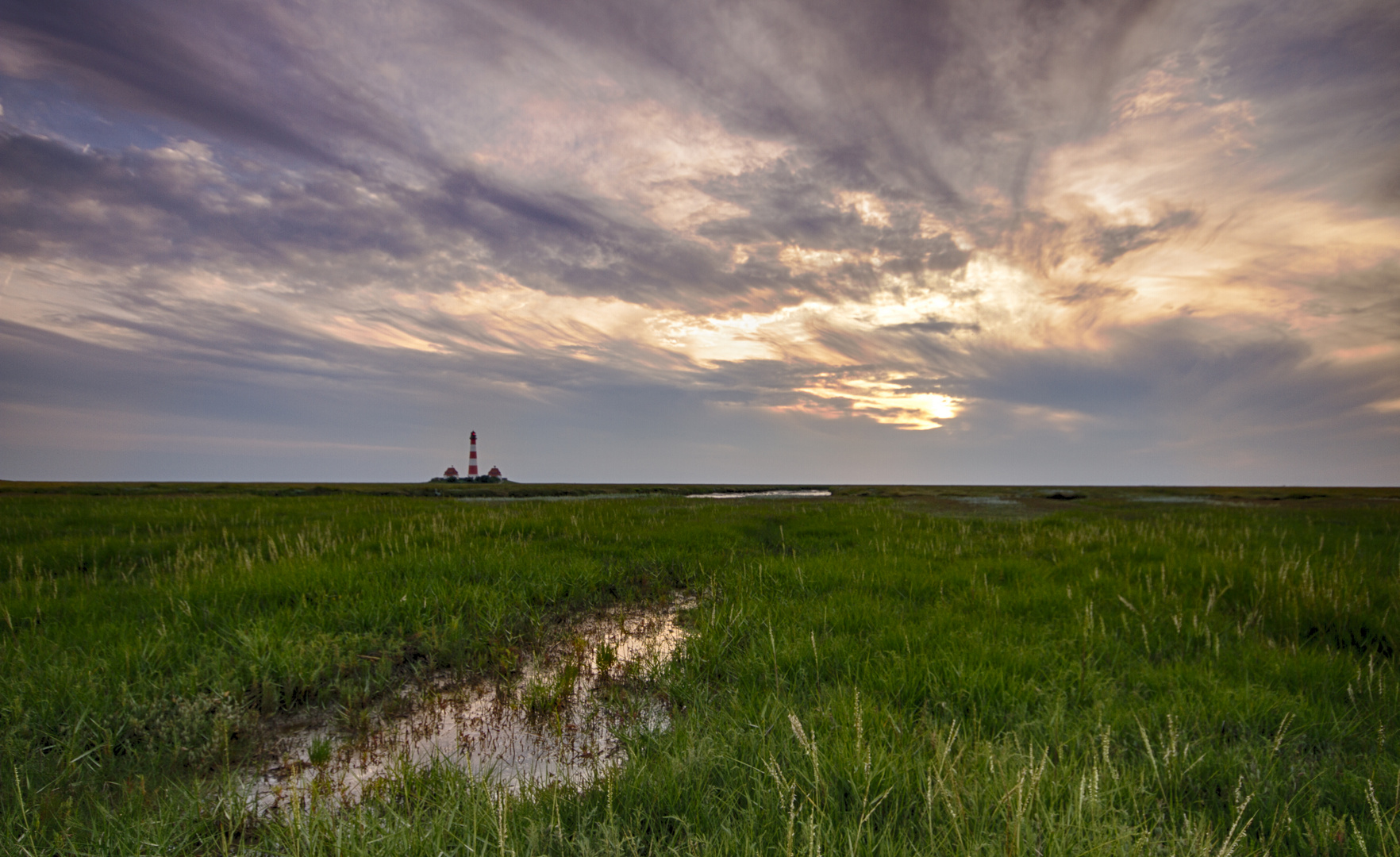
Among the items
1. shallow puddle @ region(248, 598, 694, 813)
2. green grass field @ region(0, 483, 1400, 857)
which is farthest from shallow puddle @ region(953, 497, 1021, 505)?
shallow puddle @ region(248, 598, 694, 813)

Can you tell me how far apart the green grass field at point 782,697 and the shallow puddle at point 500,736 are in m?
0.24

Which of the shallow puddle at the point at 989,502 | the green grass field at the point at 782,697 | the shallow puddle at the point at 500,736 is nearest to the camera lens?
the green grass field at the point at 782,697

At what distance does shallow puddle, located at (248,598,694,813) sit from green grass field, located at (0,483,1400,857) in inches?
9.5

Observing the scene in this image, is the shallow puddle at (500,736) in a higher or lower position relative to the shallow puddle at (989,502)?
lower

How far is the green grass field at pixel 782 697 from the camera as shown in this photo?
237 centimetres

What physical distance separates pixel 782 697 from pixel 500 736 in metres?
2.05

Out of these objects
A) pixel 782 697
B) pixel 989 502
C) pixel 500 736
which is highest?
pixel 782 697

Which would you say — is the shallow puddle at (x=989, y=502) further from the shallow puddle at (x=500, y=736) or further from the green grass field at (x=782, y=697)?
the shallow puddle at (x=500, y=736)

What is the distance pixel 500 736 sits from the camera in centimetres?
383

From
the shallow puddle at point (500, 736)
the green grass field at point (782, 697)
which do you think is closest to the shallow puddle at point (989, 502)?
the green grass field at point (782, 697)

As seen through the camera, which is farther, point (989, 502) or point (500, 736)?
point (989, 502)

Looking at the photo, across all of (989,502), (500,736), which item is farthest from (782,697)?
(989,502)

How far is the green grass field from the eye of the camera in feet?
7.79

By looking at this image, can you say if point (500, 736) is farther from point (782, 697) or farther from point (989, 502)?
point (989, 502)
